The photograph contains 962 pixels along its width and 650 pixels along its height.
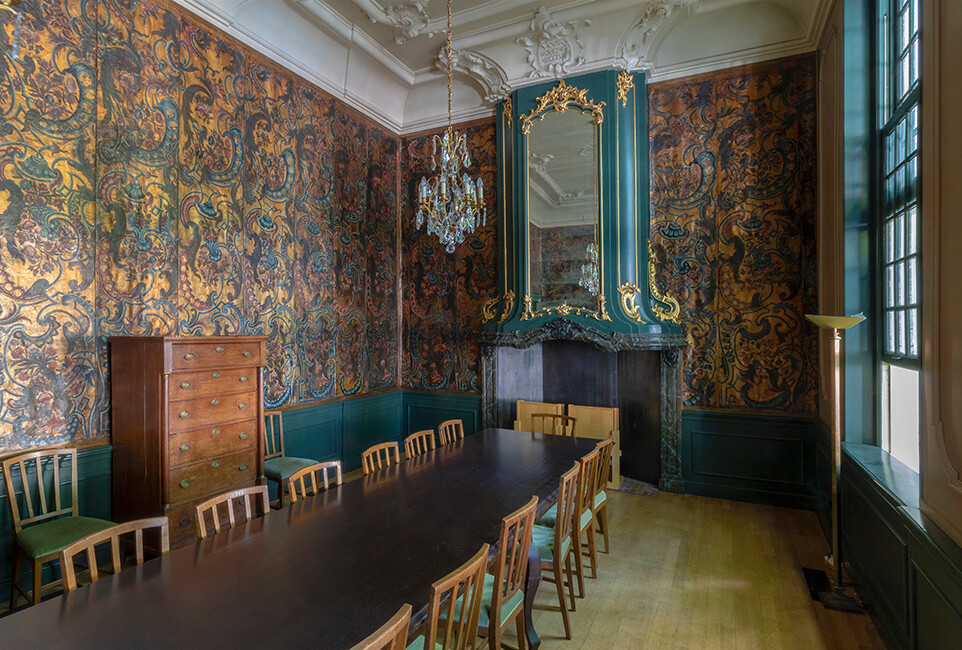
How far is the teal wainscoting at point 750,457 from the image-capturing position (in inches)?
166

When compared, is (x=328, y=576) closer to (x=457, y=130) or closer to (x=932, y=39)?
(x=932, y=39)

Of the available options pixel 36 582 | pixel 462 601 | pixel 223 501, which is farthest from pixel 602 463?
pixel 36 582

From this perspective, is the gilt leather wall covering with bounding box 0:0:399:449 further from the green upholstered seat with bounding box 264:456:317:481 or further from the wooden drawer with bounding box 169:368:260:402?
the green upholstered seat with bounding box 264:456:317:481

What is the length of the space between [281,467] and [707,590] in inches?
122

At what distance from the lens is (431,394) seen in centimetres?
579

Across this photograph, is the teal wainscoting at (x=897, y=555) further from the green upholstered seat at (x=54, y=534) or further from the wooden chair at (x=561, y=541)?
the green upholstered seat at (x=54, y=534)

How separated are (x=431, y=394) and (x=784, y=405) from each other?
363cm

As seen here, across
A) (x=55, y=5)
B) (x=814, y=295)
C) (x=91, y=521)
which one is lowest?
(x=91, y=521)

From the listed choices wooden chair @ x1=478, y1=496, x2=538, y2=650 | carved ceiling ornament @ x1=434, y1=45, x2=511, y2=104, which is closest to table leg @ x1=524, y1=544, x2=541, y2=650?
wooden chair @ x1=478, y1=496, x2=538, y2=650

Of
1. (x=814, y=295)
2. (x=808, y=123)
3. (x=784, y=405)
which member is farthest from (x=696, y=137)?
(x=784, y=405)

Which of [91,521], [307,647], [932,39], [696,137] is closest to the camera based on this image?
[307,647]

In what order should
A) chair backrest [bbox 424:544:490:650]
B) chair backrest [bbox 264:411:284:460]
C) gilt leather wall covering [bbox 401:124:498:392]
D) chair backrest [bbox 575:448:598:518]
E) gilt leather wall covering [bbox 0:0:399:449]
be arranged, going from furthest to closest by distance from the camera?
gilt leather wall covering [bbox 401:124:498:392] → chair backrest [bbox 264:411:284:460] → gilt leather wall covering [bbox 0:0:399:449] → chair backrest [bbox 575:448:598:518] → chair backrest [bbox 424:544:490:650]

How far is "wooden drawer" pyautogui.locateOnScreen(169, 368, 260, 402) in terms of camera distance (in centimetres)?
307

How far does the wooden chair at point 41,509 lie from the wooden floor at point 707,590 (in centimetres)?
237
